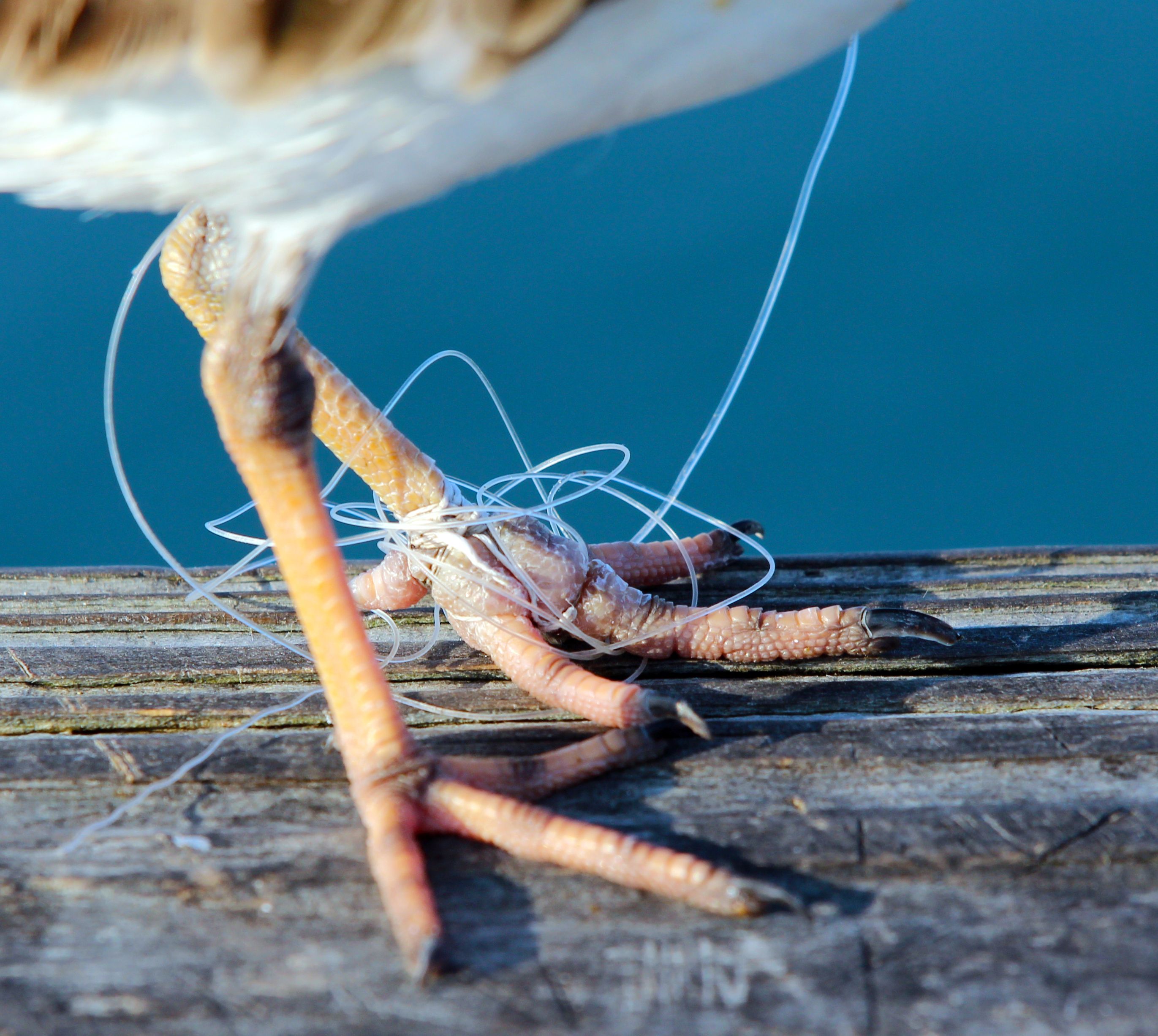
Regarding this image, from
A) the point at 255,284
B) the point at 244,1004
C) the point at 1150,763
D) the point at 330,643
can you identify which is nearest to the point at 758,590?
the point at 1150,763

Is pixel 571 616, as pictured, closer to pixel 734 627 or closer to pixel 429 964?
pixel 734 627

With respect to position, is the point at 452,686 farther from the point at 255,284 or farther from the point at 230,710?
the point at 255,284

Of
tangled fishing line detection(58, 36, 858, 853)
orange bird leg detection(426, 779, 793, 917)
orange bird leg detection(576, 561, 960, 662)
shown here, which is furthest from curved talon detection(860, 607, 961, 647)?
orange bird leg detection(426, 779, 793, 917)

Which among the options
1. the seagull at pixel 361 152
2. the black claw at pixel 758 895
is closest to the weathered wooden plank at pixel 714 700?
the seagull at pixel 361 152

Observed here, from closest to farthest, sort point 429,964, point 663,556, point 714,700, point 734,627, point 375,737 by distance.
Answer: point 429,964, point 375,737, point 714,700, point 734,627, point 663,556

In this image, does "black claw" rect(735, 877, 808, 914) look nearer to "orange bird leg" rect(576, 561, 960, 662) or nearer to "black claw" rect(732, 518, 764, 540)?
"orange bird leg" rect(576, 561, 960, 662)

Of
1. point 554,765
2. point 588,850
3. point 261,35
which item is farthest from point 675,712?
point 261,35

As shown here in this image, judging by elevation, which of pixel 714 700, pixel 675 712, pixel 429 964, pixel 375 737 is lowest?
pixel 429 964
